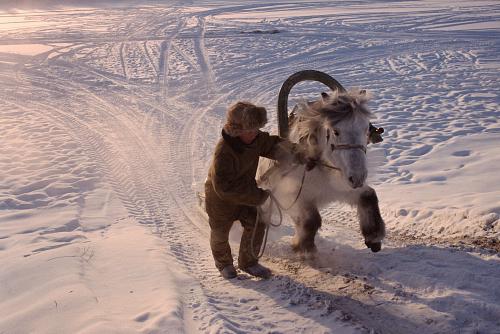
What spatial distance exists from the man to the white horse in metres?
0.23

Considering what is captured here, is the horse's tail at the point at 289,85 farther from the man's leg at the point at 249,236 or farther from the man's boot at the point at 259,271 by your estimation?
the man's boot at the point at 259,271

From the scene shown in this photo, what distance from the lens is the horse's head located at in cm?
389

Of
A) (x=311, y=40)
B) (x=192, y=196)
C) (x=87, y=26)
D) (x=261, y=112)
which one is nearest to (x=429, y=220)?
(x=261, y=112)

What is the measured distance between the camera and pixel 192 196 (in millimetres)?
6820

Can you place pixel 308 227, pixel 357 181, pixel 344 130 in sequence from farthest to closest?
pixel 308 227 → pixel 344 130 → pixel 357 181

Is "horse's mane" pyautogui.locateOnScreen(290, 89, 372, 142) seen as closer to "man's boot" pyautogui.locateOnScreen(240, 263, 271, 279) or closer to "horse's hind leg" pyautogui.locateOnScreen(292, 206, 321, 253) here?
"horse's hind leg" pyautogui.locateOnScreen(292, 206, 321, 253)

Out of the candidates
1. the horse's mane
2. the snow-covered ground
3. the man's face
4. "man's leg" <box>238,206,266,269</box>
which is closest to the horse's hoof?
the snow-covered ground

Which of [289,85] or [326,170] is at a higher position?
[289,85]

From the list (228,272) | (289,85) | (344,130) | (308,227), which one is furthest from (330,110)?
(228,272)

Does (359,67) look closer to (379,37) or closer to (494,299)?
(379,37)

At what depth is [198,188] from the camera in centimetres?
691

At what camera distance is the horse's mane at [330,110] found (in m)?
4.05

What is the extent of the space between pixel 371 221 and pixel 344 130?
Answer: 1126 mm

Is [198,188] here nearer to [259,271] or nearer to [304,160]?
[259,271]
